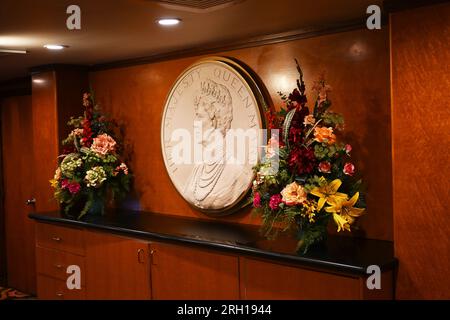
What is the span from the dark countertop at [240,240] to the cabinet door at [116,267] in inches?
3.7


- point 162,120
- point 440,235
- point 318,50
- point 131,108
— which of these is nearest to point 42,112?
point 131,108

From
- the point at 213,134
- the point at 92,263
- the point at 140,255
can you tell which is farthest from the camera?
the point at 92,263

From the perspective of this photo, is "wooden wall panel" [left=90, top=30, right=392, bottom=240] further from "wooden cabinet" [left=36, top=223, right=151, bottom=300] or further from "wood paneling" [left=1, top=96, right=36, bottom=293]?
"wood paneling" [left=1, top=96, right=36, bottom=293]

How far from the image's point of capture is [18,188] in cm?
541

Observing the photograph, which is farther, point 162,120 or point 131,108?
point 131,108

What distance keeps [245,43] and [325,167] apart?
1171mm

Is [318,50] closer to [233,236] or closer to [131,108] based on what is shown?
[233,236]

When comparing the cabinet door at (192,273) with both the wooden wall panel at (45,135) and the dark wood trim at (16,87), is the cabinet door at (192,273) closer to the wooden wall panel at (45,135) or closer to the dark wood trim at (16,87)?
the wooden wall panel at (45,135)

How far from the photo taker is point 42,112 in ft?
15.2

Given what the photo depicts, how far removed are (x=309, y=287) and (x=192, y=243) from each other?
0.80m

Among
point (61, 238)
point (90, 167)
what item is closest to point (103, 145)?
point (90, 167)

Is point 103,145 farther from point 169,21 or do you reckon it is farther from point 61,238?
point 169,21

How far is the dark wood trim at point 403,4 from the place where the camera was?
93.4 inches

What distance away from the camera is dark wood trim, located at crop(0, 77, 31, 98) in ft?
16.9
